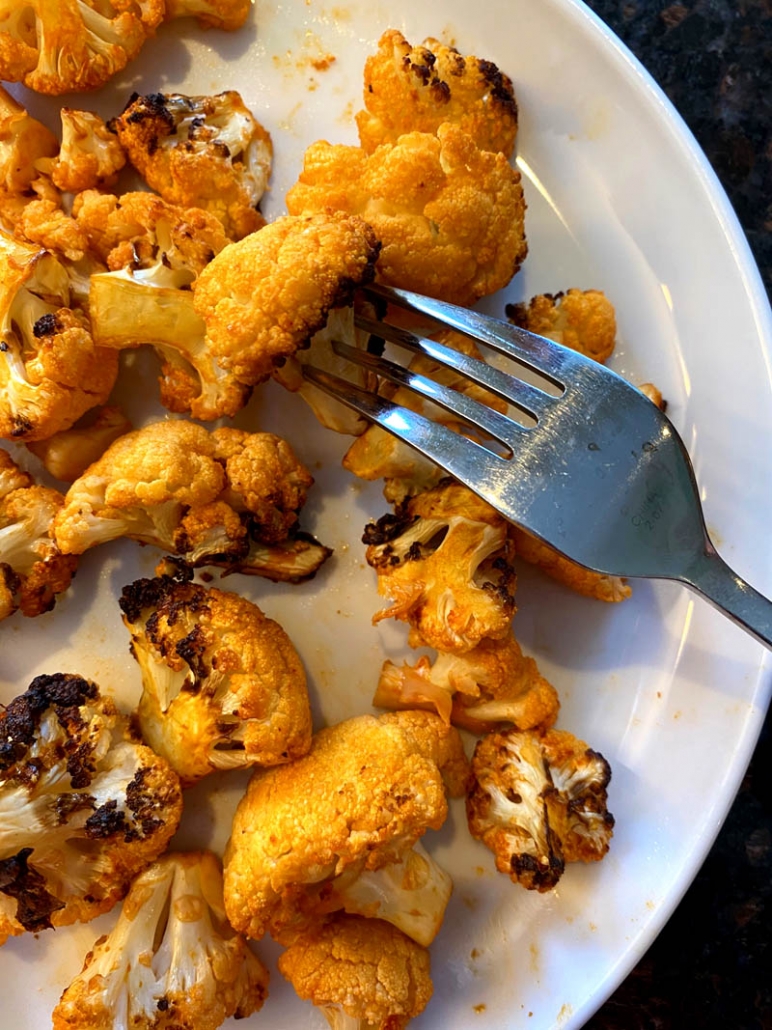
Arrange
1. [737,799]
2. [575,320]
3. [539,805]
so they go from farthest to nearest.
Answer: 1. [737,799]
2. [575,320]
3. [539,805]

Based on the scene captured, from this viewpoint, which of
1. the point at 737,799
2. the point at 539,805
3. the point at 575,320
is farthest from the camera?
the point at 737,799

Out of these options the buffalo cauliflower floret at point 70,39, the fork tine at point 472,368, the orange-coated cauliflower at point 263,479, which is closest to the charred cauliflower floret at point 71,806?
the orange-coated cauliflower at point 263,479

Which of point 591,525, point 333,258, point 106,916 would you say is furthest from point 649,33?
point 106,916

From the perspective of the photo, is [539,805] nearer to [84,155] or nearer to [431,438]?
[431,438]

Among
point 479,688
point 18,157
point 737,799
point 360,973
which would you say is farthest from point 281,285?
point 737,799

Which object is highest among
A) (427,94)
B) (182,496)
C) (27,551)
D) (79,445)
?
(427,94)

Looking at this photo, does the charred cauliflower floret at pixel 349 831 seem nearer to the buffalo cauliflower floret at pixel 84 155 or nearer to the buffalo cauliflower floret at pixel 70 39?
the buffalo cauliflower floret at pixel 84 155
